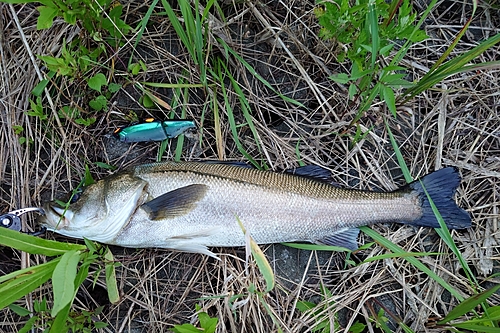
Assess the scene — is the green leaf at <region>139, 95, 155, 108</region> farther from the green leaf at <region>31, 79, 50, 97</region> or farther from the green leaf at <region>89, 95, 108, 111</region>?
the green leaf at <region>31, 79, 50, 97</region>

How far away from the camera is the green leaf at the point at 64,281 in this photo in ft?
6.61

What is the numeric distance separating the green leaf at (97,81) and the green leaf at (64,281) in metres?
1.38

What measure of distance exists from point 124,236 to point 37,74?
152 centimetres

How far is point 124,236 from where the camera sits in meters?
2.94


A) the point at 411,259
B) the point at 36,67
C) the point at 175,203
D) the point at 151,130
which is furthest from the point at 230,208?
the point at 36,67

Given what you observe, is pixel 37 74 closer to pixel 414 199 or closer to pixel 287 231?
pixel 287 231

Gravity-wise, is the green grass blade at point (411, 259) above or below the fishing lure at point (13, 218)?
below

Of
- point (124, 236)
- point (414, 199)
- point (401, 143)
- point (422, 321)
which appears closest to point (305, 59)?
point (401, 143)

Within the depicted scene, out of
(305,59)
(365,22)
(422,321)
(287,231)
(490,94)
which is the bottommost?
(422,321)

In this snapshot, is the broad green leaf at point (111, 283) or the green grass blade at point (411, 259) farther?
the green grass blade at point (411, 259)

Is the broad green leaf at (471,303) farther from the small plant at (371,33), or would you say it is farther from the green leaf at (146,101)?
the green leaf at (146,101)

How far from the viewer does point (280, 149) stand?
3354 mm

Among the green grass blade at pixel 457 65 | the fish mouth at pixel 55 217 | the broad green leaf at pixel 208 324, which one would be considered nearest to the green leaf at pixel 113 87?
the fish mouth at pixel 55 217

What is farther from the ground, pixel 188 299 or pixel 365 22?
pixel 365 22
